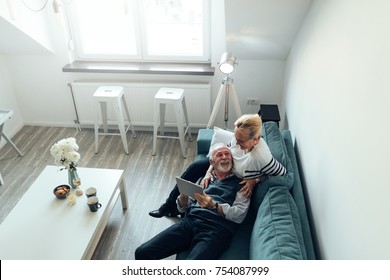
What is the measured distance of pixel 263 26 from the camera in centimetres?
290

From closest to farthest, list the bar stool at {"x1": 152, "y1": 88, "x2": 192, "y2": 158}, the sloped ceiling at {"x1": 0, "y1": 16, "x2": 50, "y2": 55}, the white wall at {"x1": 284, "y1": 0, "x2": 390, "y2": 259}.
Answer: the white wall at {"x1": 284, "y1": 0, "x2": 390, "y2": 259} → the sloped ceiling at {"x1": 0, "y1": 16, "x2": 50, "y2": 55} → the bar stool at {"x1": 152, "y1": 88, "x2": 192, "y2": 158}

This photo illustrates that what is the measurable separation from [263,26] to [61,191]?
211cm

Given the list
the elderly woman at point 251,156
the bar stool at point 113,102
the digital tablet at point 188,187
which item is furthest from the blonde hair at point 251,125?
the bar stool at point 113,102

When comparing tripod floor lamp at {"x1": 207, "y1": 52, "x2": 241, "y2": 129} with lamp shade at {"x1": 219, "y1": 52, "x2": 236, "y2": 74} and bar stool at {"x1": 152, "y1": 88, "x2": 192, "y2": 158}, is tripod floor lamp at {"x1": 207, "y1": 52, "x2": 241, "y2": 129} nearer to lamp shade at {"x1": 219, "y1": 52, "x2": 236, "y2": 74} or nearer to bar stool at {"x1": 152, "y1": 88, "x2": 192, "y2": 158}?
lamp shade at {"x1": 219, "y1": 52, "x2": 236, "y2": 74}

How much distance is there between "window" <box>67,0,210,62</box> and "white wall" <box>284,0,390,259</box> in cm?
163

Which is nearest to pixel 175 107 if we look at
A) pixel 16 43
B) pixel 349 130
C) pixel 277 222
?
pixel 16 43

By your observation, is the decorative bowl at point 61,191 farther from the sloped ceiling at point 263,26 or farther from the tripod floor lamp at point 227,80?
the sloped ceiling at point 263,26

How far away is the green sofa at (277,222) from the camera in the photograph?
1.64 m

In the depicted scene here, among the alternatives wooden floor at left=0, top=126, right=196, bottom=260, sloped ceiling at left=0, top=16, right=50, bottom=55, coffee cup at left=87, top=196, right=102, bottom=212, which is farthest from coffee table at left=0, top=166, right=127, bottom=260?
sloped ceiling at left=0, top=16, right=50, bottom=55

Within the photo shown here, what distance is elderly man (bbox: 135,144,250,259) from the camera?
2.06 meters

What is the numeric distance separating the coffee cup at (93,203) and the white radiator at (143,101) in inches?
57.0

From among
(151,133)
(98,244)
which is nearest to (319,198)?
(98,244)

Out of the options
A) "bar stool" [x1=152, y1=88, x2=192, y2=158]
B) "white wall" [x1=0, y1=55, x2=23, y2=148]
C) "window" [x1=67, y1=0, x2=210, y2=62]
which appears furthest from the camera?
"white wall" [x1=0, y1=55, x2=23, y2=148]
